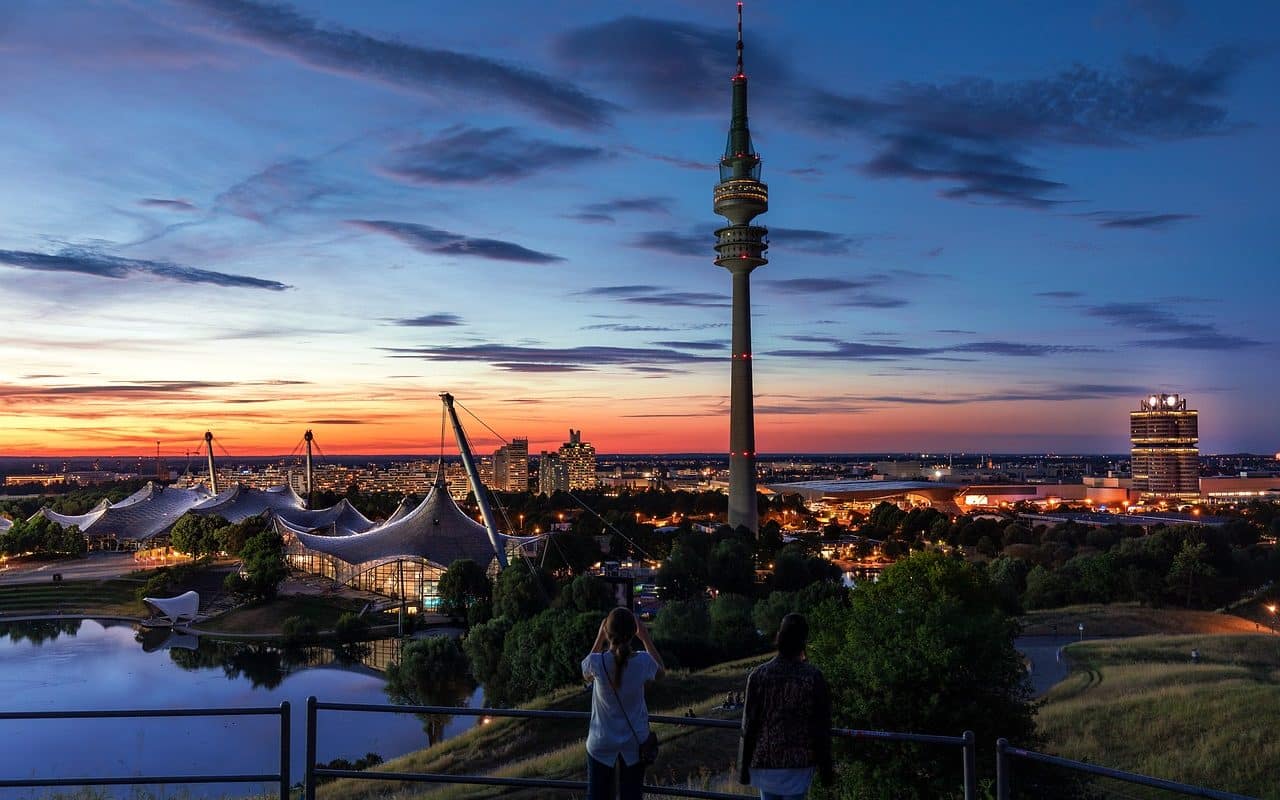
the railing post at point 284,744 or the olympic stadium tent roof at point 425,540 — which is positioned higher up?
the railing post at point 284,744

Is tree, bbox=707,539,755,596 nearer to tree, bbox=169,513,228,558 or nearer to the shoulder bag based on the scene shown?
tree, bbox=169,513,228,558

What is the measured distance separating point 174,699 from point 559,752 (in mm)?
23090

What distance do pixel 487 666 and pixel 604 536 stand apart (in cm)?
5621

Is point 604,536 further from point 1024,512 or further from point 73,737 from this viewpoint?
point 1024,512

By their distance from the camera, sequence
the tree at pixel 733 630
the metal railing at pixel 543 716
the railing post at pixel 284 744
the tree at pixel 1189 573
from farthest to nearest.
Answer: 1. the tree at pixel 1189 573
2. the tree at pixel 733 630
3. the railing post at pixel 284 744
4. the metal railing at pixel 543 716

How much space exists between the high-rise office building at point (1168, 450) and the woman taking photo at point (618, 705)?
198 meters

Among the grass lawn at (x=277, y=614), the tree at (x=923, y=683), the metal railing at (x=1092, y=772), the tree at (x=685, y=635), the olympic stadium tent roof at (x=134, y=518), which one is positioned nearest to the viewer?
the metal railing at (x=1092, y=772)

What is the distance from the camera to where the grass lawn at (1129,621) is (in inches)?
1917

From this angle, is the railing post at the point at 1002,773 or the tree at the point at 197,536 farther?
the tree at the point at 197,536

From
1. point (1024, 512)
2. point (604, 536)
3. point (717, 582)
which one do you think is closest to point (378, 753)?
point (717, 582)

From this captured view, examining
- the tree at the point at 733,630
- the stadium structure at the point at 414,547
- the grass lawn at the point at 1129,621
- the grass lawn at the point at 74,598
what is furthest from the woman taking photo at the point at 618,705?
the grass lawn at the point at 74,598

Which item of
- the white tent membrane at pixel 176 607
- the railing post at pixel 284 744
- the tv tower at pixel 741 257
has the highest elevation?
the tv tower at pixel 741 257

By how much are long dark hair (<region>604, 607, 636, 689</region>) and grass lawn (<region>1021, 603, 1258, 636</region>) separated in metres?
44.5

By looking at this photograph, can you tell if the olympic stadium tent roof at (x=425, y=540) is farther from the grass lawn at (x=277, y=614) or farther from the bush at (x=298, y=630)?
the bush at (x=298, y=630)
